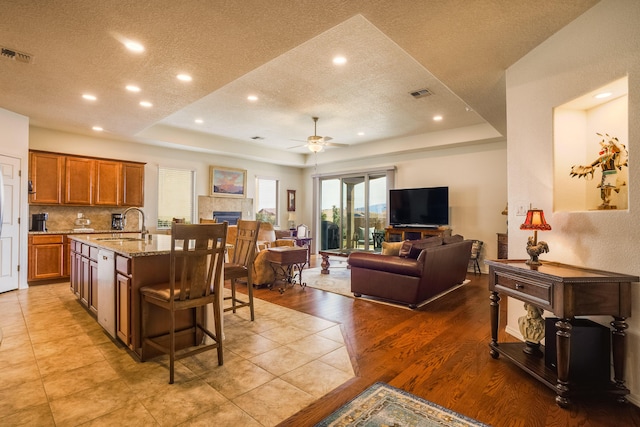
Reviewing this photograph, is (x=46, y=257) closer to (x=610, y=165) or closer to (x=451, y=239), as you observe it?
(x=451, y=239)

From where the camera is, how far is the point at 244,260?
377 cm

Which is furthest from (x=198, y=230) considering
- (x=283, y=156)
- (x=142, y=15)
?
(x=283, y=156)

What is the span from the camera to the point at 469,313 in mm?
3982

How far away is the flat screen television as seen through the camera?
22.9 feet

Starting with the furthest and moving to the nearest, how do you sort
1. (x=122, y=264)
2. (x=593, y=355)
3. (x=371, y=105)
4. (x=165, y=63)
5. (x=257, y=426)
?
(x=371, y=105)
(x=165, y=63)
(x=122, y=264)
(x=593, y=355)
(x=257, y=426)

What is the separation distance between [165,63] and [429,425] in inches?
147

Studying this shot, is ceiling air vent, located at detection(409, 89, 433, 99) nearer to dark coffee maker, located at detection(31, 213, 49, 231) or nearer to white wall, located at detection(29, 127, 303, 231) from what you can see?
white wall, located at detection(29, 127, 303, 231)

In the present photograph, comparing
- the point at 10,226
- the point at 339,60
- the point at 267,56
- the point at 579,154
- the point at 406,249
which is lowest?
the point at 406,249

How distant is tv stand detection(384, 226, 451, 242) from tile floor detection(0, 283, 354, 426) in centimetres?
409

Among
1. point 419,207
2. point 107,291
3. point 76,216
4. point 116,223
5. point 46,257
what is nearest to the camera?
point 107,291

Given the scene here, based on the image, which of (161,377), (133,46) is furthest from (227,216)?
(161,377)

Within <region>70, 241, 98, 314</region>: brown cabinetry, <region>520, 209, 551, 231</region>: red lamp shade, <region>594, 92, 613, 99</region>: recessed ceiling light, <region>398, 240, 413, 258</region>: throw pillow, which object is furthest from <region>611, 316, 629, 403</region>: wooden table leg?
<region>70, 241, 98, 314</region>: brown cabinetry

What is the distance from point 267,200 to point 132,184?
147 inches

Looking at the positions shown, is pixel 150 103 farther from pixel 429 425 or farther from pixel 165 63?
pixel 429 425
